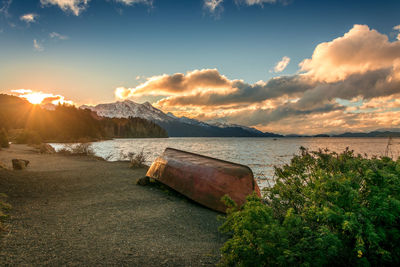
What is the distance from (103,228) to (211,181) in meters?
3.39

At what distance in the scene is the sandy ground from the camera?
12.1 feet

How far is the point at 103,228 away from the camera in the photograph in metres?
4.88

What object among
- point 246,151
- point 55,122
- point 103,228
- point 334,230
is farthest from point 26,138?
point 334,230

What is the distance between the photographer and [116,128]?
148625 millimetres

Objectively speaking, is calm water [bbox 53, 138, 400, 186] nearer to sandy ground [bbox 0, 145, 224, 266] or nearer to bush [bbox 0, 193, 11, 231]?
sandy ground [bbox 0, 145, 224, 266]

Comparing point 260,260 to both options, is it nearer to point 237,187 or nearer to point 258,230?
point 258,230

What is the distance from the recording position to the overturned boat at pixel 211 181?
6.83 metres

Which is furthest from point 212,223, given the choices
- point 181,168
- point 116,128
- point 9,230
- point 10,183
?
point 116,128

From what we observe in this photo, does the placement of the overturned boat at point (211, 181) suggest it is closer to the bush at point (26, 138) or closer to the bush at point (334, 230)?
the bush at point (334, 230)

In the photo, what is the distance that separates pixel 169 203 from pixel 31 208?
3.70 metres

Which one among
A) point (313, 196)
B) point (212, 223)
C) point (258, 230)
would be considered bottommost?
point (212, 223)

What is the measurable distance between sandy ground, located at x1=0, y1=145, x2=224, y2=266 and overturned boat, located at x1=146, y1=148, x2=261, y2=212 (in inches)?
14.6

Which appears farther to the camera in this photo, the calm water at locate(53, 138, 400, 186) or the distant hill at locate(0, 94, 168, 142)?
the distant hill at locate(0, 94, 168, 142)

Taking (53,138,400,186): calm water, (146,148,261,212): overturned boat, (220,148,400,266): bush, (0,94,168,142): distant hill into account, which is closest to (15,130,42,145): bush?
(53,138,400,186): calm water
